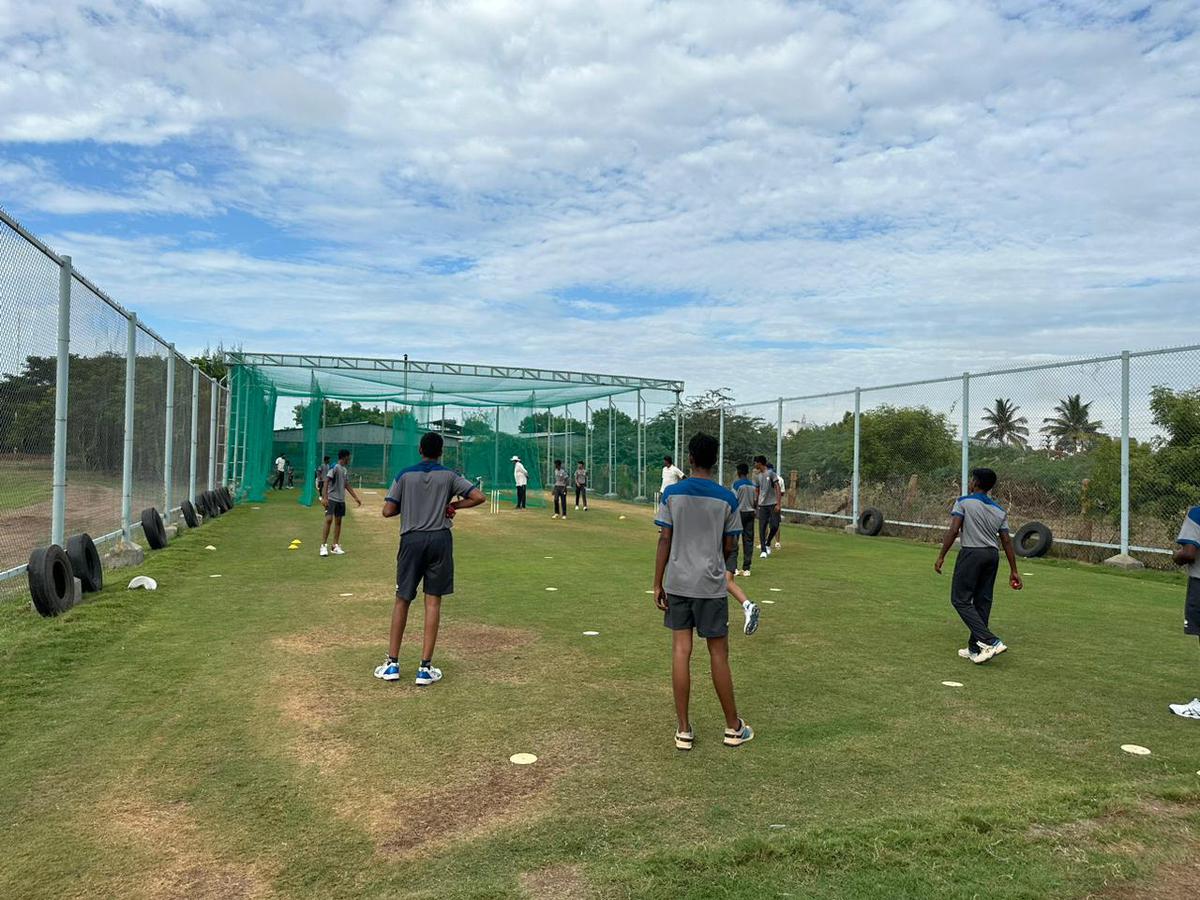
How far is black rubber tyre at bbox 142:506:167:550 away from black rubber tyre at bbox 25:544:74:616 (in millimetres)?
4288

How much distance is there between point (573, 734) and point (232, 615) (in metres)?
4.71

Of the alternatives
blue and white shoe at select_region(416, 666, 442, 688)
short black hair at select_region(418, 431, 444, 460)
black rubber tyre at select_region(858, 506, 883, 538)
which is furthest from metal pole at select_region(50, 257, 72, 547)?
black rubber tyre at select_region(858, 506, 883, 538)

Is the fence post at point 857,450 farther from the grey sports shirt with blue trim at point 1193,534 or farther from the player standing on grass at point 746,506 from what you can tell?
the grey sports shirt with blue trim at point 1193,534

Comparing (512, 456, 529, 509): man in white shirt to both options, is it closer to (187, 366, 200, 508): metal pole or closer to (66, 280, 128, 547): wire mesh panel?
(187, 366, 200, 508): metal pole

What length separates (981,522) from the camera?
22.7 ft

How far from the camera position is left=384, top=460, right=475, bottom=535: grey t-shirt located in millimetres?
6020

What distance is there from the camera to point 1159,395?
1248cm

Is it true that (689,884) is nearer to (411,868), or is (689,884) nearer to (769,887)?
(769,887)

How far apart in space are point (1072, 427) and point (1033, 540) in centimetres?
208

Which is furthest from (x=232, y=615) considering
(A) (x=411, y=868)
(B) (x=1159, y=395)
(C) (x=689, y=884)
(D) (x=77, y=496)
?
(B) (x=1159, y=395)

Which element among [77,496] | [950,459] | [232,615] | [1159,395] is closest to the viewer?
[232,615]

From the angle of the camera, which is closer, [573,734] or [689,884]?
[689,884]

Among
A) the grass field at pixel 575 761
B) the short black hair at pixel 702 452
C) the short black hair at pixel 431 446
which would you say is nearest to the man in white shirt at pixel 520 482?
the grass field at pixel 575 761

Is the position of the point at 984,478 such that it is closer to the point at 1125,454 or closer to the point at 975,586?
the point at 975,586
